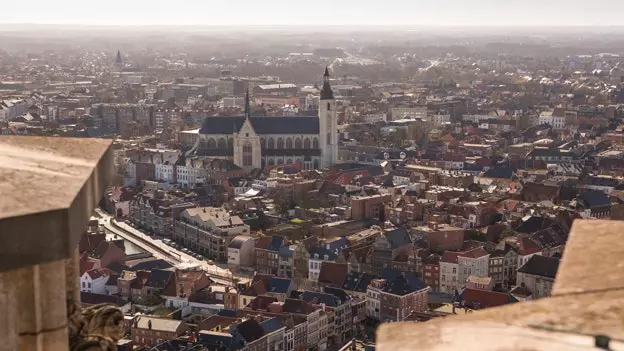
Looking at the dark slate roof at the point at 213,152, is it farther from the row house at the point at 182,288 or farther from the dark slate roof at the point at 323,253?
the row house at the point at 182,288

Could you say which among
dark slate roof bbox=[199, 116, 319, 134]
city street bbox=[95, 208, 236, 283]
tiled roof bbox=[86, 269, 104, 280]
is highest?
dark slate roof bbox=[199, 116, 319, 134]

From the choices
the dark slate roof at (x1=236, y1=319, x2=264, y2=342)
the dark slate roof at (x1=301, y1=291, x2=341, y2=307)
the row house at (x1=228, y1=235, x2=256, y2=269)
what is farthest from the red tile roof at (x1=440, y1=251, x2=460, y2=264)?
the dark slate roof at (x1=236, y1=319, x2=264, y2=342)

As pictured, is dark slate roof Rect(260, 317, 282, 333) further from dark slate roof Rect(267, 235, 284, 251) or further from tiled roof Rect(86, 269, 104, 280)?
dark slate roof Rect(267, 235, 284, 251)

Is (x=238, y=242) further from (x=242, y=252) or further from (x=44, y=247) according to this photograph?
(x=44, y=247)

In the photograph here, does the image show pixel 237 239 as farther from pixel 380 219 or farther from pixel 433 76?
pixel 433 76

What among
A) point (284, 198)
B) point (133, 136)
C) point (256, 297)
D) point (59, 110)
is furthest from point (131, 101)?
point (256, 297)

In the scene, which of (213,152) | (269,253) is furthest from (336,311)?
(213,152)
